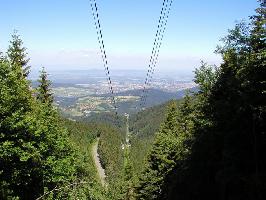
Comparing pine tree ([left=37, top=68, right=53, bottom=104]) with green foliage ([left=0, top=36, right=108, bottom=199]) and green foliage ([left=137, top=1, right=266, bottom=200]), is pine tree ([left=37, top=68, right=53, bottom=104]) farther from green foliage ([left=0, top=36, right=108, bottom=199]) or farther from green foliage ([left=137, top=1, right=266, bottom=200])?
green foliage ([left=0, top=36, right=108, bottom=199])

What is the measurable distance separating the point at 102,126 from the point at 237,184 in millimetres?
159737

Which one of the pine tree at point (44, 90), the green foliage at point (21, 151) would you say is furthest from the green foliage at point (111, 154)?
the green foliage at point (21, 151)

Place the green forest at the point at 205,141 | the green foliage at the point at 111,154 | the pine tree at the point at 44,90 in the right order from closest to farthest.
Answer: the green forest at the point at 205,141 < the pine tree at the point at 44,90 < the green foliage at the point at 111,154

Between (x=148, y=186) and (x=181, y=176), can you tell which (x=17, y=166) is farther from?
(x=148, y=186)

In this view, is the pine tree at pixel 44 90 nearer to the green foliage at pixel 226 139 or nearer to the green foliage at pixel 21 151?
the green foliage at pixel 226 139

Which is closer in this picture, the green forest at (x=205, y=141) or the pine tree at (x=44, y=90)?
the green forest at (x=205, y=141)

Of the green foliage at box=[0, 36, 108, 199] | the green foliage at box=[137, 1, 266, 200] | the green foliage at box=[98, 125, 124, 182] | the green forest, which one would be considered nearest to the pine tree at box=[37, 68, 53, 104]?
the green forest

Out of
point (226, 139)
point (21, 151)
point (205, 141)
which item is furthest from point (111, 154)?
point (21, 151)

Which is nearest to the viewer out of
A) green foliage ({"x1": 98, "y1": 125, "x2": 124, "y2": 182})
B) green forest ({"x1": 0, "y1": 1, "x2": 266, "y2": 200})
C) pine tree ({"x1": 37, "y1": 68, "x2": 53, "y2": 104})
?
green forest ({"x1": 0, "y1": 1, "x2": 266, "y2": 200})

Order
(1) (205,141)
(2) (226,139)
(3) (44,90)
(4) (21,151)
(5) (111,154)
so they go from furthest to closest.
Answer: (5) (111,154)
(3) (44,90)
(1) (205,141)
(2) (226,139)
(4) (21,151)

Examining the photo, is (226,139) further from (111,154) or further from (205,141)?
(111,154)

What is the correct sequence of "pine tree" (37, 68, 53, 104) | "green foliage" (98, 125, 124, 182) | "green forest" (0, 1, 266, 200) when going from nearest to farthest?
"green forest" (0, 1, 266, 200), "pine tree" (37, 68, 53, 104), "green foliage" (98, 125, 124, 182)

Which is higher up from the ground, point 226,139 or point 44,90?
point 44,90

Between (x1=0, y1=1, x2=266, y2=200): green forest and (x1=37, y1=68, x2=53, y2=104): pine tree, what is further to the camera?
(x1=37, y1=68, x2=53, y2=104): pine tree
